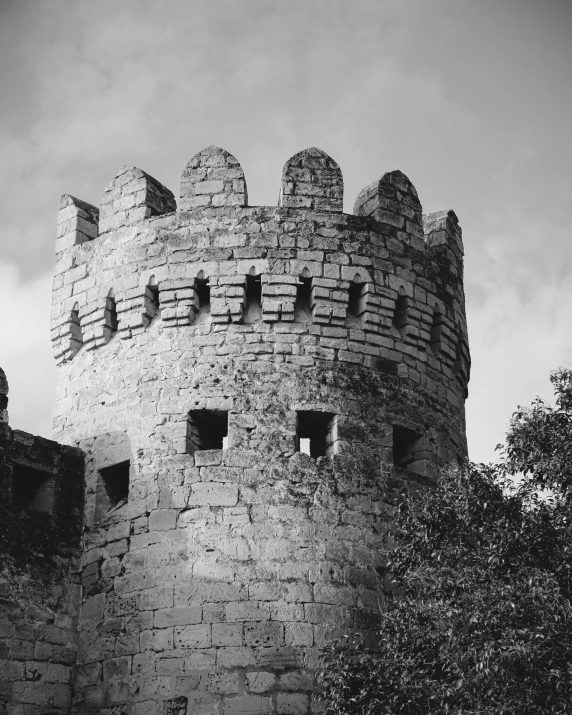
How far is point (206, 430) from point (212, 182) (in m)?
2.72

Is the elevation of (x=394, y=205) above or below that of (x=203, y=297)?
above

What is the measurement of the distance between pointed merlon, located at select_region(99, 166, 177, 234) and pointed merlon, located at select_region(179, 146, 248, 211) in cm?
42

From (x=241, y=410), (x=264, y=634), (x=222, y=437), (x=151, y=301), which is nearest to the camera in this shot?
(x=264, y=634)

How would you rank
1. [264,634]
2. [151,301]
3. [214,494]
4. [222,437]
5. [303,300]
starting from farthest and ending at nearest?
[151,301]
[303,300]
[222,437]
[214,494]
[264,634]

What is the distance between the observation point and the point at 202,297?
12.9 metres

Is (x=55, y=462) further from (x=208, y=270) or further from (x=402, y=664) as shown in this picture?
(x=402, y=664)

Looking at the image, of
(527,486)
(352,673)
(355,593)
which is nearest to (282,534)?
(355,593)

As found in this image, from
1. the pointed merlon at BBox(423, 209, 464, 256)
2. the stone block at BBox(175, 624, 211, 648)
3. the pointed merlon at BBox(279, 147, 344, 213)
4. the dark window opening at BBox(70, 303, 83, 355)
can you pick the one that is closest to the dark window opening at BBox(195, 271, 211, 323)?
the pointed merlon at BBox(279, 147, 344, 213)

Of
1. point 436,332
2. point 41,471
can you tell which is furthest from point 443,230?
point 41,471

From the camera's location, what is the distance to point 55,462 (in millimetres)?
12766

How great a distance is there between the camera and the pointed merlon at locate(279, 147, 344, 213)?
13266 millimetres

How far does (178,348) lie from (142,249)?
4.18ft

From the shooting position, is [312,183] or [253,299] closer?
[253,299]

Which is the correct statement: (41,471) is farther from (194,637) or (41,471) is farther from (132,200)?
(132,200)
